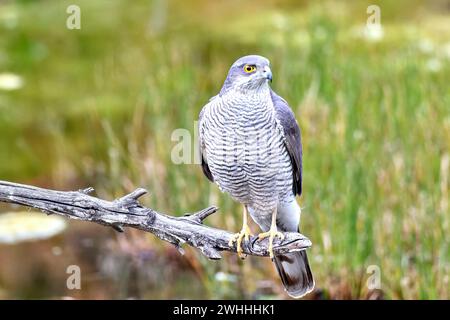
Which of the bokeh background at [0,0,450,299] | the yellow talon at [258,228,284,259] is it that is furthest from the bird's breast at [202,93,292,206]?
the bokeh background at [0,0,450,299]

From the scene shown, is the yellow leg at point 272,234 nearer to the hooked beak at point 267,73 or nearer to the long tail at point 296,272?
the long tail at point 296,272

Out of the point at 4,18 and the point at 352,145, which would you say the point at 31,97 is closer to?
the point at 4,18

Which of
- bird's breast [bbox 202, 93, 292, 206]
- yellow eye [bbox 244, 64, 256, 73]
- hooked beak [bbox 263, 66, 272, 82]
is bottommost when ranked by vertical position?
bird's breast [bbox 202, 93, 292, 206]

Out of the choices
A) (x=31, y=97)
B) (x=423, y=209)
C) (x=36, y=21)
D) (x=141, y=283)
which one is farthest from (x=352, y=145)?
(x=36, y=21)

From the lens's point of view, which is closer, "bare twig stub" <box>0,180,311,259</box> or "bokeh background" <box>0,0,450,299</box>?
"bare twig stub" <box>0,180,311,259</box>

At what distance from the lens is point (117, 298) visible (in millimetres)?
3521

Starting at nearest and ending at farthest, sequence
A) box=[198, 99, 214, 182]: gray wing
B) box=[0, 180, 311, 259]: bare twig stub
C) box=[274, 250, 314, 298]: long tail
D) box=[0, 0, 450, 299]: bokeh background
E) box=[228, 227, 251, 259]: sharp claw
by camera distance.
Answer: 1. box=[0, 180, 311, 259]: bare twig stub
2. box=[228, 227, 251, 259]: sharp claw
3. box=[198, 99, 214, 182]: gray wing
4. box=[274, 250, 314, 298]: long tail
5. box=[0, 0, 450, 299]: bokeh background

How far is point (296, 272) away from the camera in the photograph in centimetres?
256

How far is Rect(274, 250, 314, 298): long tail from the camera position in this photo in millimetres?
2545

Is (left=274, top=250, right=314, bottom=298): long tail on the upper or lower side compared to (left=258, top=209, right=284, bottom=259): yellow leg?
lower

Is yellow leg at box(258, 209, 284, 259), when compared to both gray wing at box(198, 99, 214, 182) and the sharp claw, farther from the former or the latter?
gray wing at box(198, 99, 214, 182)

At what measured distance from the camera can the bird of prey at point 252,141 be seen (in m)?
2.19
